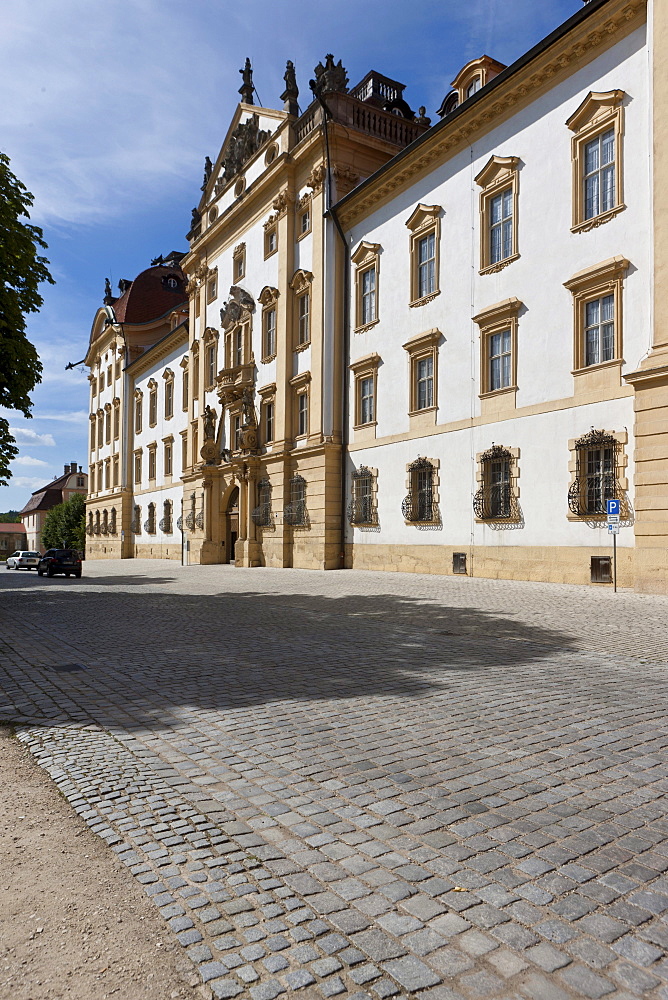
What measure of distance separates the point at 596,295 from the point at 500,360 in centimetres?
370

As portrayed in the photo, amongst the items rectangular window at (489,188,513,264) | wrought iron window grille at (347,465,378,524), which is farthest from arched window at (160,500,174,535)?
rectangular window at (489,188,513,264)

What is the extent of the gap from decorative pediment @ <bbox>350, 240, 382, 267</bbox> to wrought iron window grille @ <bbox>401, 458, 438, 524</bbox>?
874 centimetres

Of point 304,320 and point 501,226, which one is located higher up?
point 501,226

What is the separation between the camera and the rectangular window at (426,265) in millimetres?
24688

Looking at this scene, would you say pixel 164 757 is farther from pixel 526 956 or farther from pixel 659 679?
pixel 659 679

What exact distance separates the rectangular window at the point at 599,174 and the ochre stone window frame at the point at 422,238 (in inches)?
236

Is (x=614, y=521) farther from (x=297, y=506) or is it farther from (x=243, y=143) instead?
(x=243, y=143)

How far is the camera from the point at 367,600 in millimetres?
16031

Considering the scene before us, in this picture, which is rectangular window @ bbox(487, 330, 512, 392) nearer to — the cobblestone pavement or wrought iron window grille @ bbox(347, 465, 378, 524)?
wrought iron window grille @ bbox(347, 465, 378, 524)

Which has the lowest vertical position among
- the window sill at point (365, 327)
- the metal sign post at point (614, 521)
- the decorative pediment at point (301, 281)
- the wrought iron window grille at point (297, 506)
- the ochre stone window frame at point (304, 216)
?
the metal sign post at point (614, 521)

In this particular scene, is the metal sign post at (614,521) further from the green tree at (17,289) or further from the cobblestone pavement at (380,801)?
the green tree at (17,289)

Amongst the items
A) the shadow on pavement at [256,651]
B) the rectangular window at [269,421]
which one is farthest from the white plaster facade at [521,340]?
the rectangular window at [269,421]

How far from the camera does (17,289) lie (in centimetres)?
1485

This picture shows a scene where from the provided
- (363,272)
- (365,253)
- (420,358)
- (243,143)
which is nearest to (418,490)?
(420,358)
